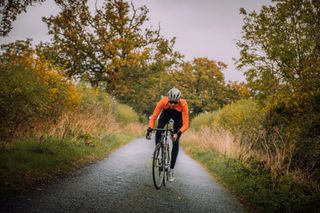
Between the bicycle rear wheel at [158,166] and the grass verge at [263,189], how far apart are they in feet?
6.62

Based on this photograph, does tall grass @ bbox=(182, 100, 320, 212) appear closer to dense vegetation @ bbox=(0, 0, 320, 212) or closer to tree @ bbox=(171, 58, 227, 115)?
dense vegetation @ bbox=(0, 0, 320, 212)

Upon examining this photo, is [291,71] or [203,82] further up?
[203,82]

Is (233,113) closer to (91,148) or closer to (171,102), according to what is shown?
(91,148)

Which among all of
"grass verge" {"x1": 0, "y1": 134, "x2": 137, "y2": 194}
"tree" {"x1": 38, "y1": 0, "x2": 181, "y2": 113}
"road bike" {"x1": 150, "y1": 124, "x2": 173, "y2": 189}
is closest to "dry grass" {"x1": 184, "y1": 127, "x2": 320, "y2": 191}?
"road bike" {"x1": 150, "y1": 124, "x2": 173, "y2": 189}

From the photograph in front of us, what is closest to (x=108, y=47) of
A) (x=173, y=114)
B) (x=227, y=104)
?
(x=227, y=104)

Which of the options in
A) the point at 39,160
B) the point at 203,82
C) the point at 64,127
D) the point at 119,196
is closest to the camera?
the point at 119,196

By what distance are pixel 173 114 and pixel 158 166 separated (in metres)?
1.66

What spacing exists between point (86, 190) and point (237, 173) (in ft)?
16.9

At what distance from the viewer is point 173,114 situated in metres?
8.29

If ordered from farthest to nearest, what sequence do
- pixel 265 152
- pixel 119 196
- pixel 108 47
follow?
pixel 108 47, pixel 265 152, pixel 119 196

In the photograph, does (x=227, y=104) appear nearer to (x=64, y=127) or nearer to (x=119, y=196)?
(x=64, y=127)

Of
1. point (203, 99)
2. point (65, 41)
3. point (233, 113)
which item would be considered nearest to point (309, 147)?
point (233, 113)

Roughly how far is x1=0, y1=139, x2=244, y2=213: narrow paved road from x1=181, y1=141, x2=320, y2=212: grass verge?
468 mm

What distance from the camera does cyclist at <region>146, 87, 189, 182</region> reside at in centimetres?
743
